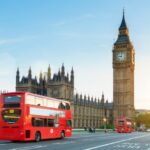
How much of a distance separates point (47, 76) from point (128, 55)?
37344 millimetres

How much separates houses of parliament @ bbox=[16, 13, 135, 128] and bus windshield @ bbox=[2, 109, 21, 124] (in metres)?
82.1

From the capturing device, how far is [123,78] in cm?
13812

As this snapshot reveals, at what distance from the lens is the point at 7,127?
28.8m

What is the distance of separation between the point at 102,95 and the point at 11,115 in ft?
373

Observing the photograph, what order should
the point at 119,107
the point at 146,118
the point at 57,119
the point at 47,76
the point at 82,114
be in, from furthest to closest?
the point at 146,118 → the point at 119,107 → the point at 82,114 → the point at 47,76 → the point at 57,119

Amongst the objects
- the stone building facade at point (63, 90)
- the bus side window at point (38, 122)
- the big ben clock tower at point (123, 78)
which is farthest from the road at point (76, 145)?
the big ben clock tower at point (123, 78)

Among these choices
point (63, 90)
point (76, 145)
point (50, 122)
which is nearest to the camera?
point (76, 145)

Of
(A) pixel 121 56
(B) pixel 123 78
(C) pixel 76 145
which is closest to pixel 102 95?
(B) pixel 123 78

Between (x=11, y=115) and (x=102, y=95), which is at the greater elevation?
(x=102, y=95)

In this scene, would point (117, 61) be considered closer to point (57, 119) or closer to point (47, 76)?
point (47, 76)

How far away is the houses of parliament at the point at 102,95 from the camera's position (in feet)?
372

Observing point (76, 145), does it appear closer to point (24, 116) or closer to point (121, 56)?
point (24, 116)

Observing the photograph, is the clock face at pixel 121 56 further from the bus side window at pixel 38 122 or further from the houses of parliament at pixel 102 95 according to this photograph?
the bus side window at pixel 38 122

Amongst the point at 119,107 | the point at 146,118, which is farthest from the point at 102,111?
the point at 146,118
